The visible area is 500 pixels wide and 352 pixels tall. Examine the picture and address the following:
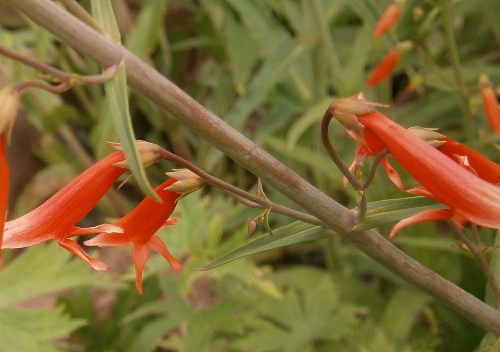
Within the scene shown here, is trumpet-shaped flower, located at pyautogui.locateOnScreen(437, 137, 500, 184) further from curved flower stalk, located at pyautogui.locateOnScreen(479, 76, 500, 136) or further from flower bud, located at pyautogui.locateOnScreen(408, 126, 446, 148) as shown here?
curved flower stalk, located at pyautogui.locateOnScreen(479, 76, 500, 136)

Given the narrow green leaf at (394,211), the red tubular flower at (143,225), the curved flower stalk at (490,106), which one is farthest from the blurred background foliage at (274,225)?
the narrow green leaf at (394,211)

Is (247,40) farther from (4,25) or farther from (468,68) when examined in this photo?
(4,25)

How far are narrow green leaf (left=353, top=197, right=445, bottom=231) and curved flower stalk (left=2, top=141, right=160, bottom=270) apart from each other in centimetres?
26

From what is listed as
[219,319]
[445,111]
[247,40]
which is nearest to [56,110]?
[247,40]

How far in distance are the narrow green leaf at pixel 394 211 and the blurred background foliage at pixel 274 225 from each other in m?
0.62

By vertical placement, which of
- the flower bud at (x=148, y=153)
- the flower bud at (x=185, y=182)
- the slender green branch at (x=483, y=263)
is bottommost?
the slender green branch at (x=483, y=263)

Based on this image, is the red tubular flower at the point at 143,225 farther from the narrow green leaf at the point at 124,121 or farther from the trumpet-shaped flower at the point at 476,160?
the trumpet-shaped flower at the point at 476,160

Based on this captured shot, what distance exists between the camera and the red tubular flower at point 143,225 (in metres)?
0.71

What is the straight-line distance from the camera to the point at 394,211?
700mm

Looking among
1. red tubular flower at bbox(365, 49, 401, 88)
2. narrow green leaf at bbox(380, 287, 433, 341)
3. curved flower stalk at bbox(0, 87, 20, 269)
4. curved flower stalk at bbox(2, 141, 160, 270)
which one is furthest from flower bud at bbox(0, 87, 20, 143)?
narrow green leaf at bbox(380, 287, 433, 341)

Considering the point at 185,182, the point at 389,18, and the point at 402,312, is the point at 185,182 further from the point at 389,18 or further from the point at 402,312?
the point at 402,312

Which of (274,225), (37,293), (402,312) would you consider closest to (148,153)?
(37,293)

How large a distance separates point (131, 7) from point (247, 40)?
1150 millimetres

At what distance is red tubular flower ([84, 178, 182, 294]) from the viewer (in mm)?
707
